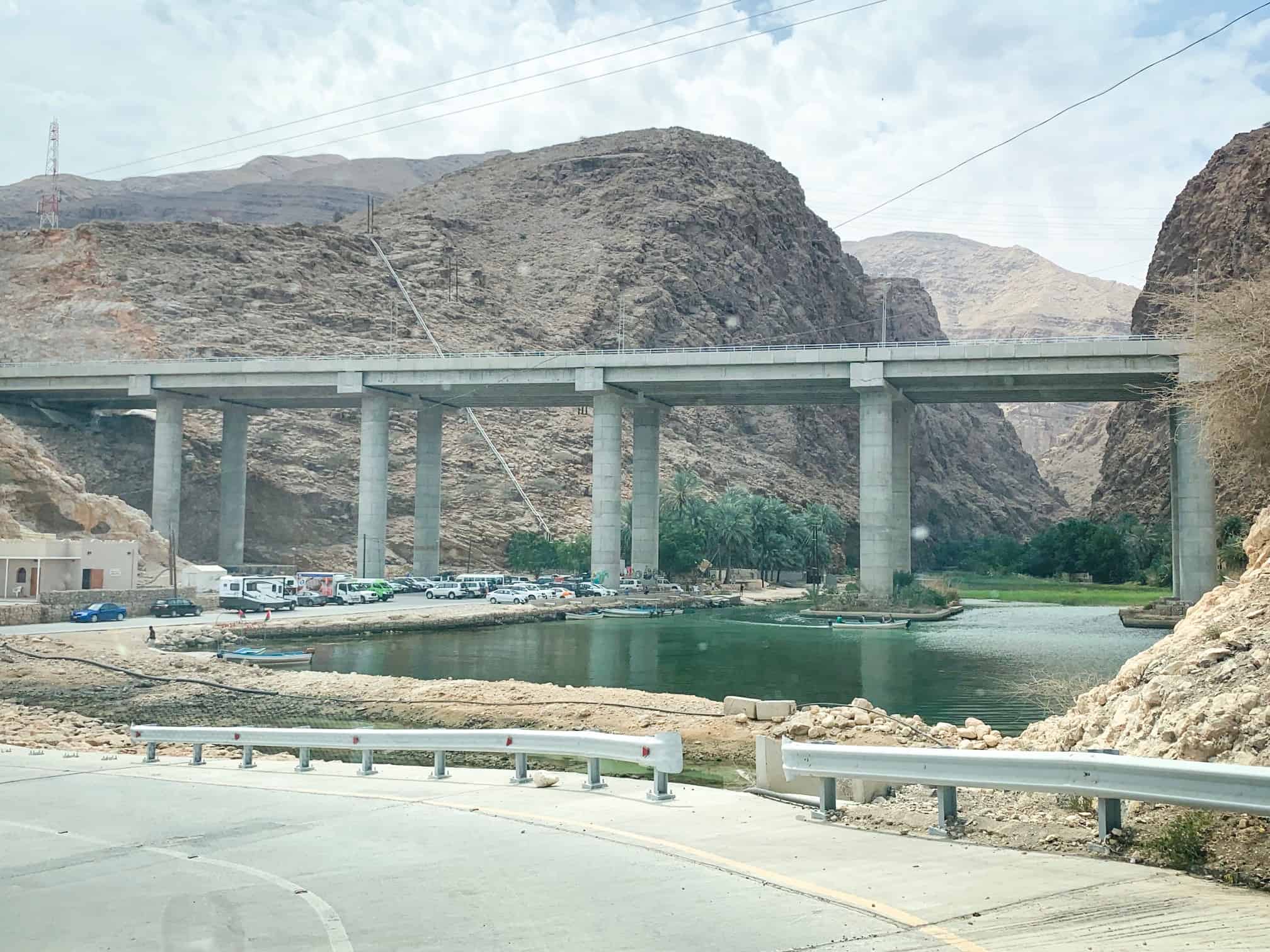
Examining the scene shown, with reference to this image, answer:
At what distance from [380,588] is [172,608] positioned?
18672mm

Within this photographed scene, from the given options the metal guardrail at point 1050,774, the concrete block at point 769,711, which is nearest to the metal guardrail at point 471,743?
the metal guardrail at point 1050,774

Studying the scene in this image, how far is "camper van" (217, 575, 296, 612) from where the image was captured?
194ft

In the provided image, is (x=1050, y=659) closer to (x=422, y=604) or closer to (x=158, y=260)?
(x=422, y=604)

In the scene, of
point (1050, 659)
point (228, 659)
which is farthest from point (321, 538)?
point (1050, 659)

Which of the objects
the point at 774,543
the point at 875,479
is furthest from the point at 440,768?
the point at 774,543

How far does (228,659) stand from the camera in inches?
1602

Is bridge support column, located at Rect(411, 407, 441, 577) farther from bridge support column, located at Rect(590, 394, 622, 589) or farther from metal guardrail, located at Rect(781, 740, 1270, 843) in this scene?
metal guardrail, located at Rect(781, 740, 1270, 843)

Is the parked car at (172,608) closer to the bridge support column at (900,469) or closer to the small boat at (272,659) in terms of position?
the small boat at (272,659)

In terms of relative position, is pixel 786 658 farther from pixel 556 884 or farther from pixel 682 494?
pixel 682 494

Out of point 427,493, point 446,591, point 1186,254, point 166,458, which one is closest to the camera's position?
point 446,591

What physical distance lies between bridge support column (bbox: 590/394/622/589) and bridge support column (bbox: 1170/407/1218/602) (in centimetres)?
3629

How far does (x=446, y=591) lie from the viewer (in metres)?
75.6

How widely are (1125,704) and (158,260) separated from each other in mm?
136931

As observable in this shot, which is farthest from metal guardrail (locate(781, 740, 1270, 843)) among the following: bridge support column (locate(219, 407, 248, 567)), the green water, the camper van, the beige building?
bridge support column (locate(219, 407, 248, 567))
